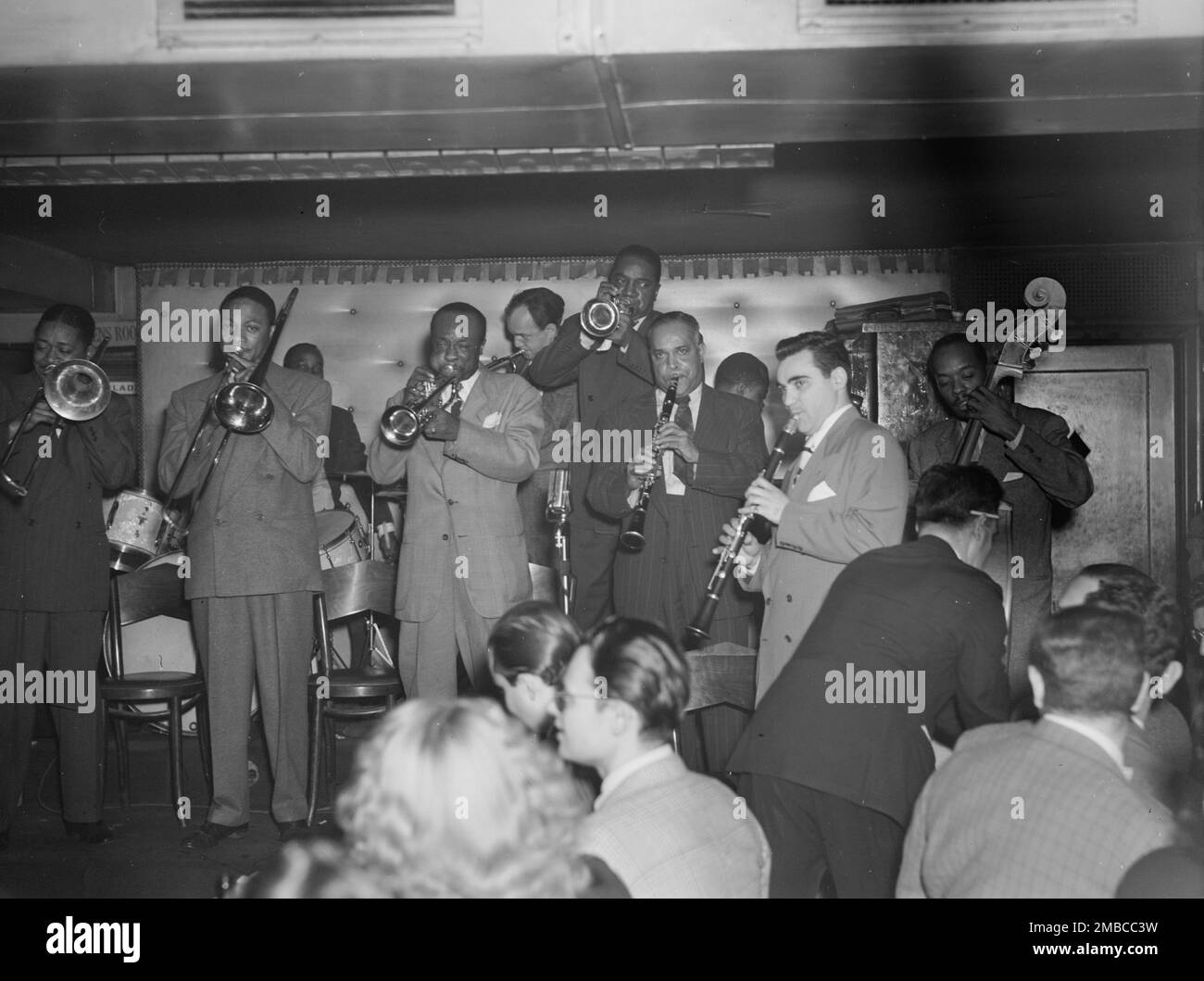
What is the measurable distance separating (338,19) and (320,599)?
2.02 metres

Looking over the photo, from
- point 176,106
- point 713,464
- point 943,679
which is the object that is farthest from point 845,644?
point 176,106

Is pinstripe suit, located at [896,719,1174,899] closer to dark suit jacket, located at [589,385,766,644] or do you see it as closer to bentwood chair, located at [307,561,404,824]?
dark suit jacket, located at [589,385,766,644]

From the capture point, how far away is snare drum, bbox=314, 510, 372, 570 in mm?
4871

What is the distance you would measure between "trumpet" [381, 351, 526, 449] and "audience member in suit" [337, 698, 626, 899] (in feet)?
8.00

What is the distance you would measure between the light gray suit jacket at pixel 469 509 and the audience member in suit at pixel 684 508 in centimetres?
31

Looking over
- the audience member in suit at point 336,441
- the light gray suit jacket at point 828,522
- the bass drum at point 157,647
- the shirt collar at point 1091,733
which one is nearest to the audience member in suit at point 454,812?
the shirt collar at point 1091,733

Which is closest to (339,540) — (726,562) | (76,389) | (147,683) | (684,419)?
(147,683)

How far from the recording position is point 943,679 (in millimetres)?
A: 2662

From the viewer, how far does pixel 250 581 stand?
389 cm

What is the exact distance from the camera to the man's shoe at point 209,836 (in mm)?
3832

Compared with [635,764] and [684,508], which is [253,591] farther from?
[635,764]

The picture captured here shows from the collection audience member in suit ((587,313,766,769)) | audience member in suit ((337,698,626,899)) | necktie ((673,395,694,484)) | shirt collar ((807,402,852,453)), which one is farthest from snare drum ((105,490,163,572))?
audience member in suit ((337,698,626,899))
